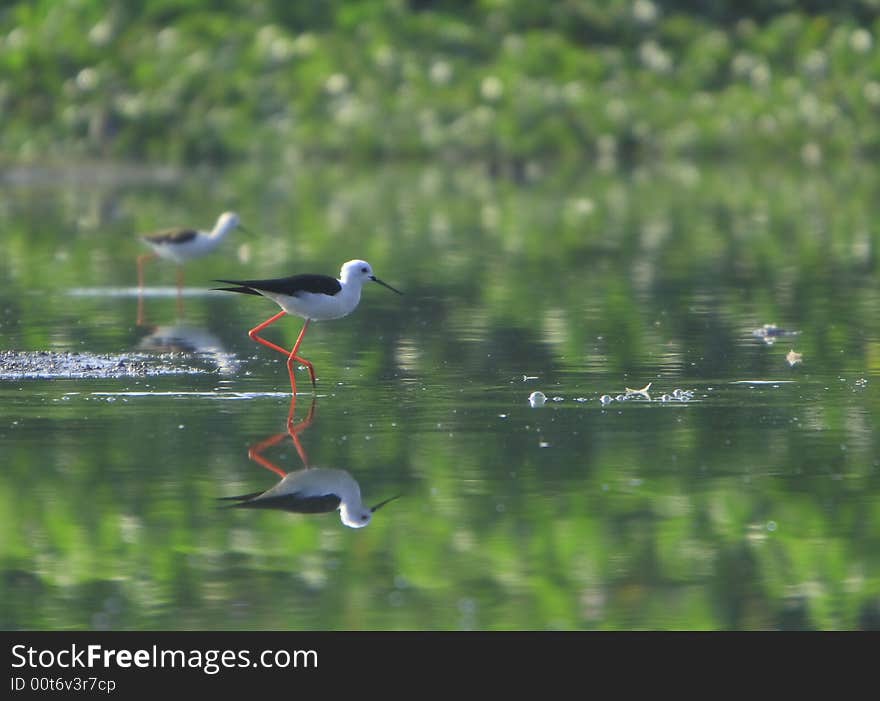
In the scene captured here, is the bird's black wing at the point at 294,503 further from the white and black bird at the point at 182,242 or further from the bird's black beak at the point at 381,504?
the white and black bird at the point at 182,242

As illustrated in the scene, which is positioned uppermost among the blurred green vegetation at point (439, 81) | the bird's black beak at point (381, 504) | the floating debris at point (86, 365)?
the blurred green vegetation at point (439, 81)

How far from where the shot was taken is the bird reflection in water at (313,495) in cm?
960

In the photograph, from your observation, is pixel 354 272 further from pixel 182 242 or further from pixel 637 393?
pixel 182 242

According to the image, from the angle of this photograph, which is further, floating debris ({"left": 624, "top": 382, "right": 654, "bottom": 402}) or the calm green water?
floating debris ({"left": 624, "top": 382, "right": 654, "bottom": 402})

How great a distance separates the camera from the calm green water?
8.22 m

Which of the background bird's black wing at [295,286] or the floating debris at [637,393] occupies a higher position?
the background bird's black wing at [295,286]

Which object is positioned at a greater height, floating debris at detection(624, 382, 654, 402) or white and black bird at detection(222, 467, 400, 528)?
floating debris at detection(624, 382, 654, 402)

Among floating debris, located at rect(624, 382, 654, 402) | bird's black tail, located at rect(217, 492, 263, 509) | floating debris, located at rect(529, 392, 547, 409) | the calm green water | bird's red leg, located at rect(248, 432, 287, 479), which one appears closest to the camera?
the calm green water

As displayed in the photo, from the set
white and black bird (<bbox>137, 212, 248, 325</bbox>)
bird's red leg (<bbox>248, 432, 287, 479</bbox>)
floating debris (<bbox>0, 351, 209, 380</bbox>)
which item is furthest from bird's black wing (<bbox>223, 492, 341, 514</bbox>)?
white and black bird (<bbox>137, 212, 248, 325</bbox>)

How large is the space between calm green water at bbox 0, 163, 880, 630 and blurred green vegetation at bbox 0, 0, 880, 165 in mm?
21484

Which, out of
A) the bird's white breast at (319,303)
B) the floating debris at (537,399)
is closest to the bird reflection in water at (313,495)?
the floating debris at (537,399)

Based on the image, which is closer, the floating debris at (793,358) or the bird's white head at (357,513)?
the bird's white head at (357,513)

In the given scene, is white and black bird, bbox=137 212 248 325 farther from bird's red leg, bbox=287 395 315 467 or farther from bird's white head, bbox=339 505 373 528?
bird's white head, bbox=339 505 373 528

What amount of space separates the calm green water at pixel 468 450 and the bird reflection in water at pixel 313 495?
0.10 m
